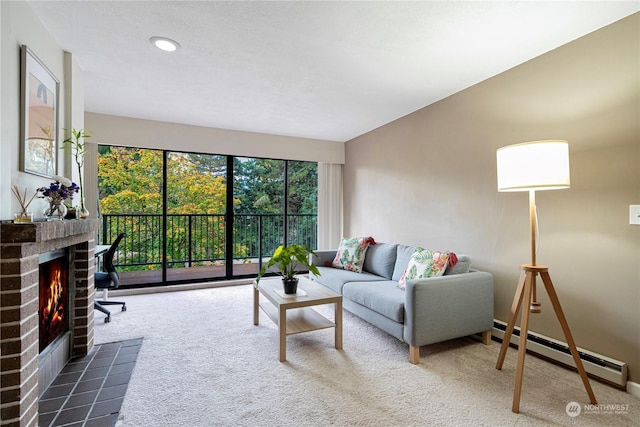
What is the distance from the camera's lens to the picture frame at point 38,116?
5.60 feet

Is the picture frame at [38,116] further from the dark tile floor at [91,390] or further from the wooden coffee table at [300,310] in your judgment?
the wooden coffee table at [300,310]

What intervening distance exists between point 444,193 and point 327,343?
1.96 m

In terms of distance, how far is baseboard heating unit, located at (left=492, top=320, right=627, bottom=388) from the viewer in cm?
188

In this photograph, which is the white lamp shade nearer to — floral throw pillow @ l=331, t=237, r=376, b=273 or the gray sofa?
the gray sofa

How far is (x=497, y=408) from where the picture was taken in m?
1.70

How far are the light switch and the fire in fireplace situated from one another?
367 cm

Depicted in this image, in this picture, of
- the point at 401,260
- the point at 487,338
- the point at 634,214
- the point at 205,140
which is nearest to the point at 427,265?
the point at 401,260

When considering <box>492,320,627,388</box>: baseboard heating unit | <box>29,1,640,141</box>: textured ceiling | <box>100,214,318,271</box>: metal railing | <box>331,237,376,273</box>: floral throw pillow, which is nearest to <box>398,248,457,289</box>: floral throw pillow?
<box>492,320,627,388</box>: baseboard heating unit

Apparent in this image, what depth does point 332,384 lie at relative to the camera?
1.92m

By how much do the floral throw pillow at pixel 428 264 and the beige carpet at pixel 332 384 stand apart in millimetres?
613

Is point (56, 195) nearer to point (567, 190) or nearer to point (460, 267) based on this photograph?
point (460, 267)

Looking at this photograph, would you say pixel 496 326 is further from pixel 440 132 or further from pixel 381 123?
pixel 381 123

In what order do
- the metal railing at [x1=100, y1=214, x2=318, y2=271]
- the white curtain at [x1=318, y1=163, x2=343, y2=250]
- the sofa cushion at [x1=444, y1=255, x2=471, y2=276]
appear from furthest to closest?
the white curtain at [x1=318, y1=163, x2=343, y2=250] < the metal railing at [x1=100, y1=214, x2=318, y2=271] < the sofa cushion at [x1=444, y1=255, x2=471, y2=276]

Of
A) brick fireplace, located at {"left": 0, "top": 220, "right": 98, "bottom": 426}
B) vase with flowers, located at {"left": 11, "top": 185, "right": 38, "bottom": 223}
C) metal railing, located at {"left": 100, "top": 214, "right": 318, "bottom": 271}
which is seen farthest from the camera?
metal railing, located at {"left": 100, "top": 214, "right": 318, "bottom": 271}
